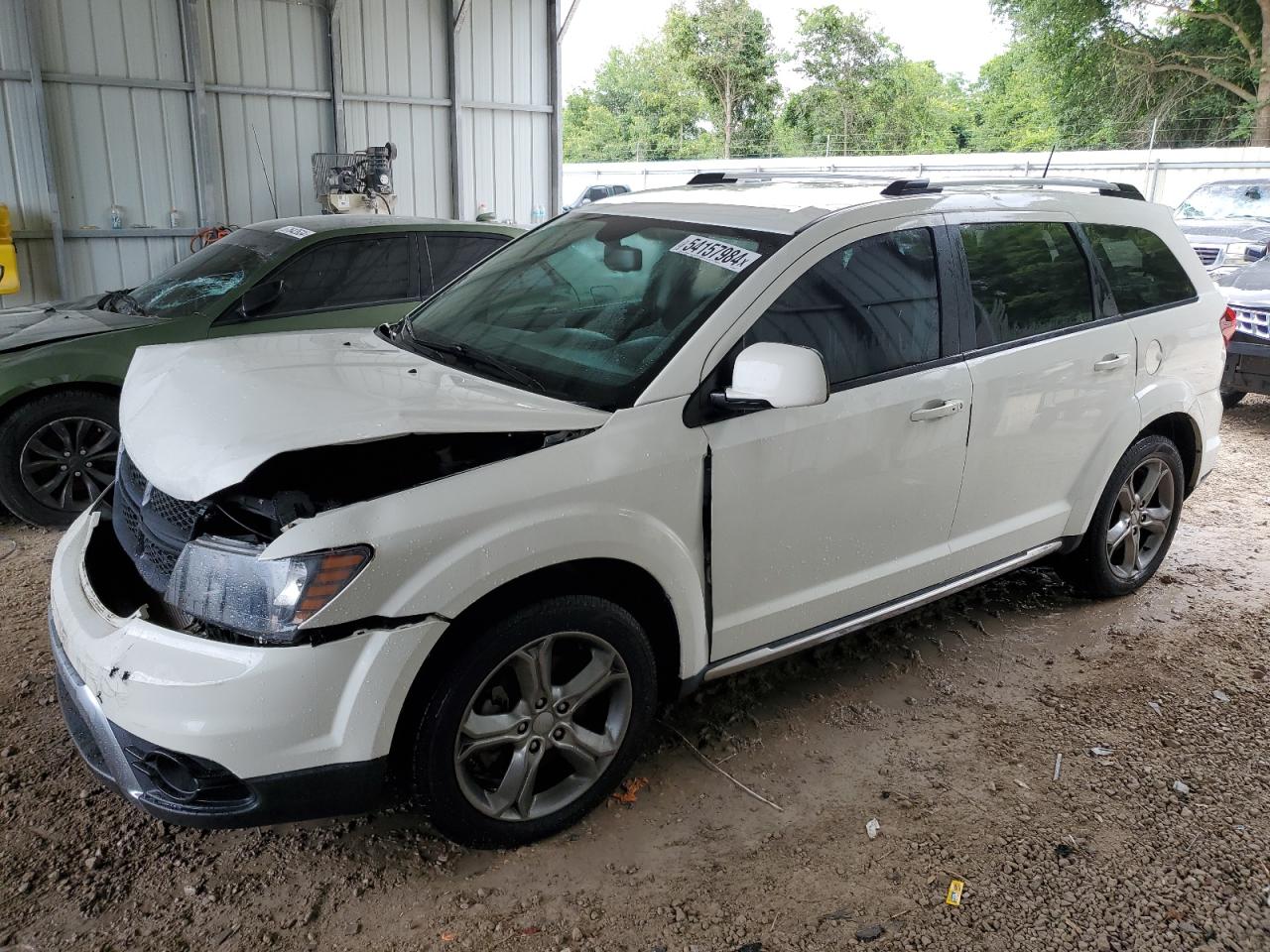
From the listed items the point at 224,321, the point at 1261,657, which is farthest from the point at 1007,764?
the point at 224,321

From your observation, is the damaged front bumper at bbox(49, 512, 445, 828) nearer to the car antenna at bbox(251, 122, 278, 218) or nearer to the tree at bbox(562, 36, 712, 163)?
the car antenna at bbox(251, 122, 278, 218)

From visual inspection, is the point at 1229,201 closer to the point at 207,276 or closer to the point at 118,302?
the point at 207,276

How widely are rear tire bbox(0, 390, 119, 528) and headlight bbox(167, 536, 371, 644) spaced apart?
3.35 m

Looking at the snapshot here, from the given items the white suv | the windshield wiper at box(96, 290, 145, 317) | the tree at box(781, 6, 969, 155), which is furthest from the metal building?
the tree at box(781, 6, 969, 155)

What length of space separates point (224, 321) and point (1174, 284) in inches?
186

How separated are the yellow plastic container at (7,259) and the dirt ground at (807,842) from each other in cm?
638

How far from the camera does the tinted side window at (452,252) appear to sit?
6.25m

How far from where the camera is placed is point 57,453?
531 cm

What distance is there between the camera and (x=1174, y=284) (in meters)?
4.33

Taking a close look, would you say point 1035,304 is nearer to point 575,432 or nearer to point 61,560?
point 575,432

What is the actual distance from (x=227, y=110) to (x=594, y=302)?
897 cm

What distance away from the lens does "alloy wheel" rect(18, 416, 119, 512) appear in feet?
17.2

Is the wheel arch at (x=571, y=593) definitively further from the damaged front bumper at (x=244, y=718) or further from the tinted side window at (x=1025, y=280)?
the tinted side window at (x=1025, y=280)

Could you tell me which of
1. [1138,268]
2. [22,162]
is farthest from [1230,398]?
[22,162]
